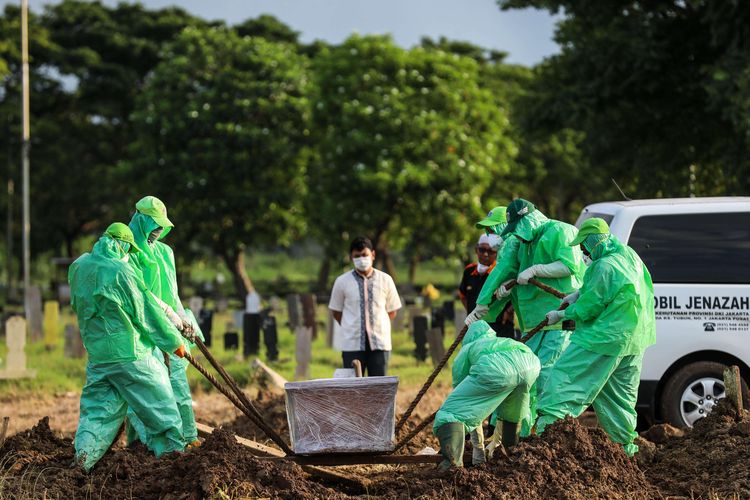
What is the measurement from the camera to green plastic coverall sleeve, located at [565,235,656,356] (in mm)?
8172

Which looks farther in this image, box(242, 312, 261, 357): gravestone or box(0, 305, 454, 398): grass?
box(242, 312, 261, 357): gravestone

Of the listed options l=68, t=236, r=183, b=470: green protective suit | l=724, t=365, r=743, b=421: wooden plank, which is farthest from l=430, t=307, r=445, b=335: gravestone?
l=68, t=236, r=183, b=470: green protective suit

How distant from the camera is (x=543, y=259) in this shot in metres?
8.90

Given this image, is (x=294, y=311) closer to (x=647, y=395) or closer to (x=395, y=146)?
(x=395, y=146)

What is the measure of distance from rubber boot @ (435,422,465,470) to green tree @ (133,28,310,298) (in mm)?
24717

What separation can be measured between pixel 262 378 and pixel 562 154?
2760cm

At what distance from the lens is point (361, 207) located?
31.4m

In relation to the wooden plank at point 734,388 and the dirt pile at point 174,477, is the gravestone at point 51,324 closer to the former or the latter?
the dirt pile at point 174,477

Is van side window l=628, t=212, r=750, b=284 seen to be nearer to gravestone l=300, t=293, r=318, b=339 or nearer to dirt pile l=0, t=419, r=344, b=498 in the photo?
dirt pile l=0, t=419, r=344, b=498

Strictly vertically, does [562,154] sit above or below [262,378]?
above

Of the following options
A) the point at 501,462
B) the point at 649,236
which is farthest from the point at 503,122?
the point at 501,462

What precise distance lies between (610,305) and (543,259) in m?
0.81

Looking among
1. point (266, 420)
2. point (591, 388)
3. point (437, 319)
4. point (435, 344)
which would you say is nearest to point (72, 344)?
point (435, 344)

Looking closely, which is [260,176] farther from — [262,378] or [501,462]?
[501,462]
